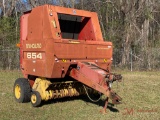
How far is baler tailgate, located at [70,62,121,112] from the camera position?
643cm

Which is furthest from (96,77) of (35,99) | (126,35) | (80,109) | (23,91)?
(126,35)

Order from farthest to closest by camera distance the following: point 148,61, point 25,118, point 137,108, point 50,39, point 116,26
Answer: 1. point 116,26
2. point 148,61
3. point 137,108
4. point 50,39
5. point 25,118

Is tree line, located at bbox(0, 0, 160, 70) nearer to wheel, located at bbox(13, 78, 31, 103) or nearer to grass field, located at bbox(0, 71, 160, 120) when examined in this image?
grass field, located at bbox(0, 71, 160, 120)

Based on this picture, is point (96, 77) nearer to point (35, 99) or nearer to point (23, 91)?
point (35, 99)

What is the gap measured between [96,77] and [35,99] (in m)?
1.94

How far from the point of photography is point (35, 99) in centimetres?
754

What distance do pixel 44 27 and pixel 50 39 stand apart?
524 millimetres

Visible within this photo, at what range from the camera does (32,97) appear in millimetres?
7684

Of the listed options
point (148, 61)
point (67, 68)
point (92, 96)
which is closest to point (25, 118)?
point (67, 68)

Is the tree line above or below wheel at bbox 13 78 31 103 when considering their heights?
above

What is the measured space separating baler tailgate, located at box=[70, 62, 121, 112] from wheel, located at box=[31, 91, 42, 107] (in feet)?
3.49

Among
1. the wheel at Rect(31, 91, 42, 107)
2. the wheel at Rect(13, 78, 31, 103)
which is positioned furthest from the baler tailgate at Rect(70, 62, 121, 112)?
the wheel at Rect(13, 78, 31, 103)

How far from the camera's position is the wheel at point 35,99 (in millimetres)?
7375

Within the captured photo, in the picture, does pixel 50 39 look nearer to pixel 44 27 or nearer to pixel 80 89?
pixel 44 27
